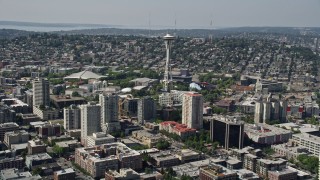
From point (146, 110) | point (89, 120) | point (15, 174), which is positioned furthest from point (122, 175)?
point (146, 110)

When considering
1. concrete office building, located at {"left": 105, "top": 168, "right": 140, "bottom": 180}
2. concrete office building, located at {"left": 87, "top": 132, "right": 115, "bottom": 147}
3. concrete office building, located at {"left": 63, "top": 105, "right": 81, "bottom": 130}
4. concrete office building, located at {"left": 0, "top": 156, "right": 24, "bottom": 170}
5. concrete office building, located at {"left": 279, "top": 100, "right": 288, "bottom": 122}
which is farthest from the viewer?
concrete office building, located at {"left": 279, "top": 100, "right": 288, "bottom": 122}

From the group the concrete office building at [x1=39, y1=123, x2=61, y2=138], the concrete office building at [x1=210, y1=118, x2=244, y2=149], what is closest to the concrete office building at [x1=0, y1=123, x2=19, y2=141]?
the concrete office building at [x1=39, y1=123, x2=61, y2=138]

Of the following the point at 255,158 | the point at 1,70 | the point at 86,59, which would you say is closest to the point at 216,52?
the point at 86,59

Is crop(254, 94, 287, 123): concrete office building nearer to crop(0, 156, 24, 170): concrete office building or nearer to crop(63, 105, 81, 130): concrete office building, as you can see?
crop(63, 105, 81, 130): concrete office building

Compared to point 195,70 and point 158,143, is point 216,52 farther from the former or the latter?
point 158,143

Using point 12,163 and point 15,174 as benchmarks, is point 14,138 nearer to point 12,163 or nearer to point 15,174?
point 12,163

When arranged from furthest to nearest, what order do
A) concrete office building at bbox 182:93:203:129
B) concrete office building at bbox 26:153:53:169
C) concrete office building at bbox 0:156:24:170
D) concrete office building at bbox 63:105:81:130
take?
concrete office building at bbox 182:93:203:129 → concrete office building at bbox 63:105:81:130 → concrete office building at bbox 26:153:53:169 → concrete office building at bbox 0:156:24:170
